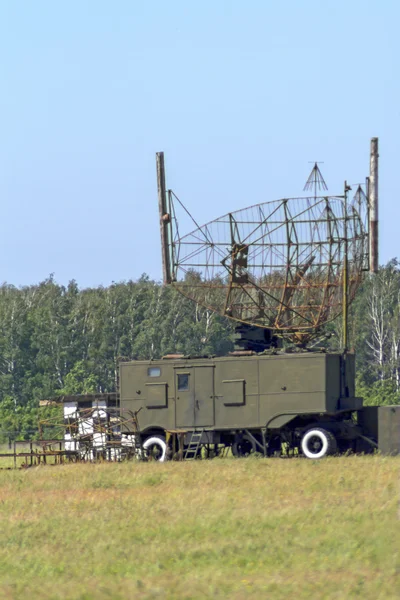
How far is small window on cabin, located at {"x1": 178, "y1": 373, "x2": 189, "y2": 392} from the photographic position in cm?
3209

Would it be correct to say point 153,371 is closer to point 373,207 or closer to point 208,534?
point 373,207

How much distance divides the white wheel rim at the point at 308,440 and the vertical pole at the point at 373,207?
5.77 metres

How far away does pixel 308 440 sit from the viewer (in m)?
30.3

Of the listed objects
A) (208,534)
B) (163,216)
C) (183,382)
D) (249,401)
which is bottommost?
(208,534)

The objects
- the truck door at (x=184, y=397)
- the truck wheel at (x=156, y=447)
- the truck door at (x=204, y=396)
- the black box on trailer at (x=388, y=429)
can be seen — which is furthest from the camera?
the truck wheel at (x=156, y=447)

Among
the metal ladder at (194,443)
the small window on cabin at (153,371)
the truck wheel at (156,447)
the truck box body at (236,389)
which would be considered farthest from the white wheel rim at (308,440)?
the small window on cabin at (153,371)

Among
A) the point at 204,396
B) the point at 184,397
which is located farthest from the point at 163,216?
the point at 204,396

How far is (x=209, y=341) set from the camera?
78.9m

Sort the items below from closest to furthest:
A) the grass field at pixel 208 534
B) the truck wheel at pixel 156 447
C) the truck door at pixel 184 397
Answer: the grass field at pixel 208 534 → the truck door at pixel 184 397 → the truck wheel at pixel 156 447

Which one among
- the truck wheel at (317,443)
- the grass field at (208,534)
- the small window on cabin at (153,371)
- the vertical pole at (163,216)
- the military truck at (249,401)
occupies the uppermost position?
the vertical pole at (163,216)

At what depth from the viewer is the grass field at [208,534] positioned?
13.0 metres

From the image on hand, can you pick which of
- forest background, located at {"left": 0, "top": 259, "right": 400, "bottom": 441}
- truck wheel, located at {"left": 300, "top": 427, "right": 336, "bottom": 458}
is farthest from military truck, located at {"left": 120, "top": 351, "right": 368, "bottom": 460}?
forest background, located at {"left": 0, "top": 259, "right": 400, "bottom": 441}

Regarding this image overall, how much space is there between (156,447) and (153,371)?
2.25m

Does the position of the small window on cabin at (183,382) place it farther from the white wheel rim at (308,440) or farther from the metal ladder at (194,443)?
the white wheel rim at (308,440)
